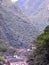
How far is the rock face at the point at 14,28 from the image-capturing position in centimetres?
5316

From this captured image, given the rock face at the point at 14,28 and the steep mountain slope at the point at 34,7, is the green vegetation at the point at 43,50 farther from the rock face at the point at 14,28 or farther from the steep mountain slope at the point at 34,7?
the steep mountain slope at the point at 34,7

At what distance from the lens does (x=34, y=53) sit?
1546 cm

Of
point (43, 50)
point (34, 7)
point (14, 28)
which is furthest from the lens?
point (34, 7)

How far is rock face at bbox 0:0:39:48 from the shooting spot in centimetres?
5316

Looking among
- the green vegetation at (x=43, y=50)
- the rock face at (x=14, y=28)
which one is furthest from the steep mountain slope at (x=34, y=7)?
the green vegetation at (x=43, y=50)

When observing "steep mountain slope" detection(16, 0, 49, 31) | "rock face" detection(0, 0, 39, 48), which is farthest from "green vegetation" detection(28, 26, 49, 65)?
"steep mountain slope" detection(16, 0, 49, 31)

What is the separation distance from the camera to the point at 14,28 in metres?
59.6

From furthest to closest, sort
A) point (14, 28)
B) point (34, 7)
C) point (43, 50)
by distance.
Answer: point (34, 7), point (14, 28), point (43, 50)

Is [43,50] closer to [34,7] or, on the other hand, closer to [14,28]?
[14,28]

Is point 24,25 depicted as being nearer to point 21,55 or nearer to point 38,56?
point 21,55

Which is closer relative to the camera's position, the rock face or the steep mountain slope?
the rock face

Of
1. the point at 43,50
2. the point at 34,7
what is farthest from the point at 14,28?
the point at 34,7

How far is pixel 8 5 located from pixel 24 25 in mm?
10217

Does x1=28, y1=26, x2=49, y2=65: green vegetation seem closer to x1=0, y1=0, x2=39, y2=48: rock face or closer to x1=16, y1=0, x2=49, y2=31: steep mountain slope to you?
x1=0, y1=0, x2=39, y2=48: rock face
